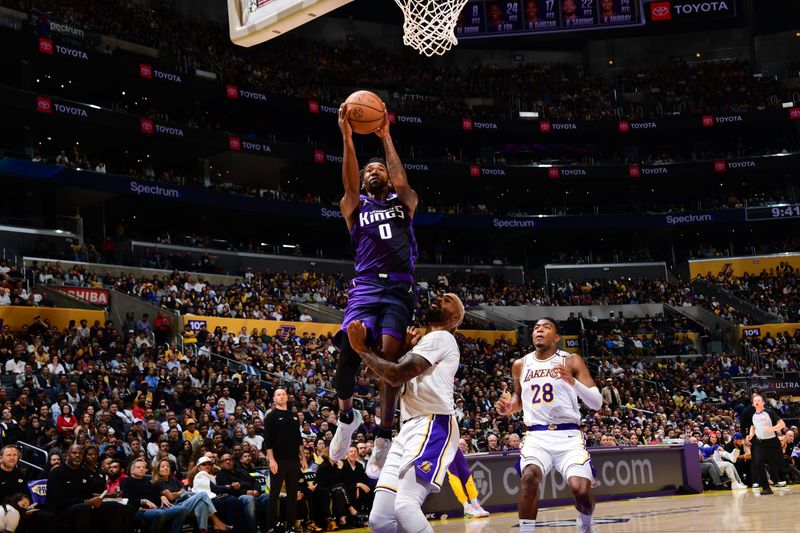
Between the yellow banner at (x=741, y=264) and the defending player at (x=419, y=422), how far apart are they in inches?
1621

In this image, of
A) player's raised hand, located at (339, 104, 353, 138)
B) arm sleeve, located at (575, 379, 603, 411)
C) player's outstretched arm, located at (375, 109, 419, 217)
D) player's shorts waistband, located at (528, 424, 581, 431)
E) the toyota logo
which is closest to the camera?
player's raised hand, located at (339, 104, 353, 138)

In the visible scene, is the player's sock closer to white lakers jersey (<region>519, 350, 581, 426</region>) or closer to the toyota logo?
white lakers jersey (<region>519, 350, 581, 426</region>)

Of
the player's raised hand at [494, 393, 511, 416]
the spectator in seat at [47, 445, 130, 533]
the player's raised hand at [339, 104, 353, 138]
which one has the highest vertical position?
the player's raised hand at [339, 104, 353, 138]

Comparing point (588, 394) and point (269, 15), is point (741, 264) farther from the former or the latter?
point (269, 15)

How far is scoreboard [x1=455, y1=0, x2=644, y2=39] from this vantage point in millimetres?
44125

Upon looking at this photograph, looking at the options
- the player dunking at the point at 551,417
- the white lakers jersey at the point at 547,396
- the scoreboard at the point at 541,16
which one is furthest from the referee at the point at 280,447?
the scoreboard at the point at 541,16

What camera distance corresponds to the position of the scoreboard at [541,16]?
→ 4412cm

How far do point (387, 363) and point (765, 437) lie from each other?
12331 millimetres

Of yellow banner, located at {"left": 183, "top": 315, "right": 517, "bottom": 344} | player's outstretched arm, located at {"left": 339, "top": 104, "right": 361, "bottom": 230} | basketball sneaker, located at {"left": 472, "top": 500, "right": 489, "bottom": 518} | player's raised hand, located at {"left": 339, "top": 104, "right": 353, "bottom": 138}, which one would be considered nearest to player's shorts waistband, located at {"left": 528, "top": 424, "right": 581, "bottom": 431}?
player's outstretched arm, located at {"left": 339, "top": 104, "right": 361, "bottom": 230}

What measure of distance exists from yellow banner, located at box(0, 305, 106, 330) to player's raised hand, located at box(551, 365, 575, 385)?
16791 millimetres

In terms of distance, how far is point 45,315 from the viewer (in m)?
23.0

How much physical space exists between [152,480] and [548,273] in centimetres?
3488

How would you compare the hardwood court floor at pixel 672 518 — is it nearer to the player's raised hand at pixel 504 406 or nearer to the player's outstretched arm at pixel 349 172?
the player's raised hand at pixel 504 406

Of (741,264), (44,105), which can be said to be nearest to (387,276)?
(44,105)
